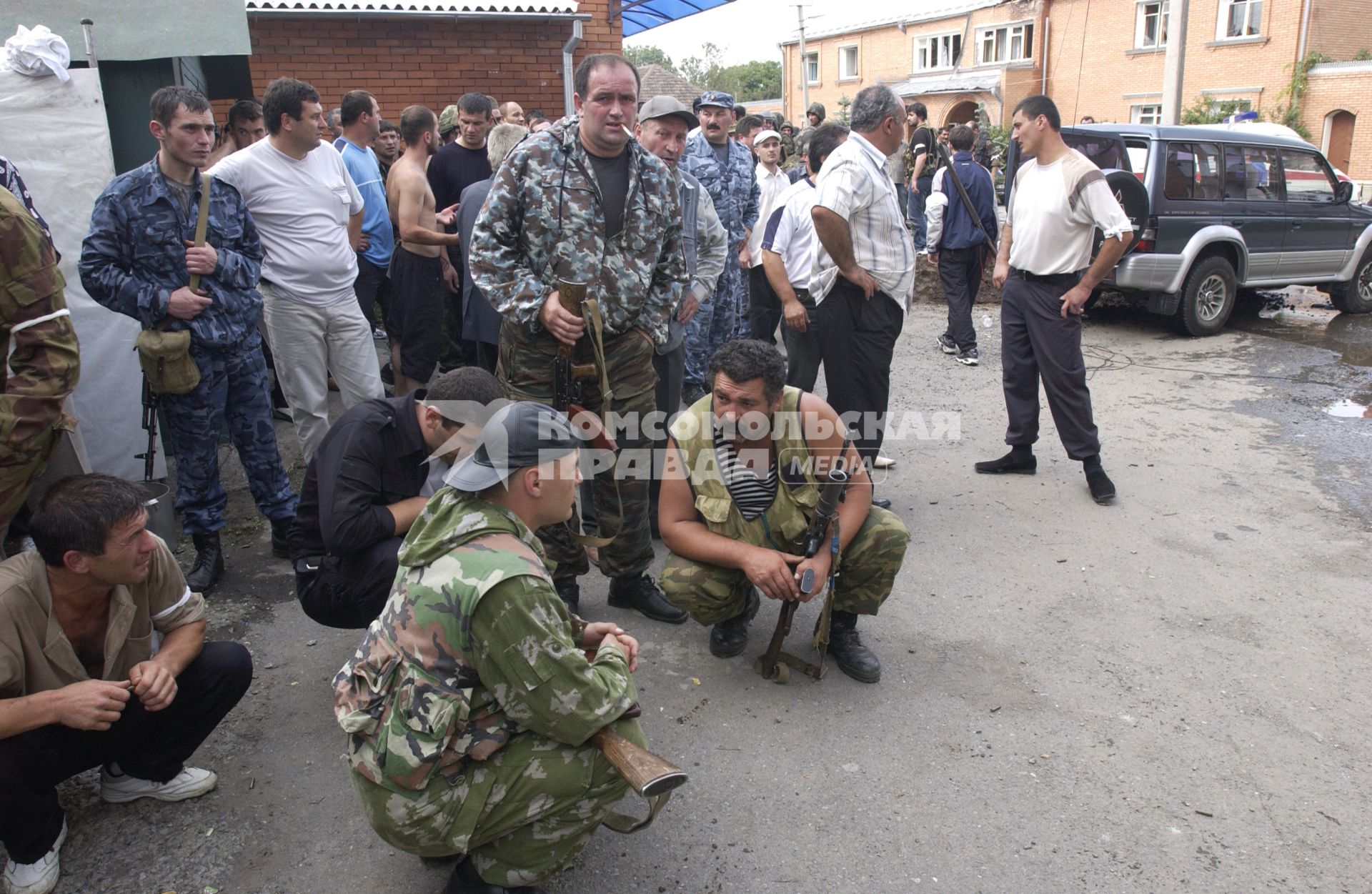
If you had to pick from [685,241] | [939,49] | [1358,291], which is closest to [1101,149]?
[1358,291]

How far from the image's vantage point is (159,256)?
147 inches

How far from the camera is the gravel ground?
2428 mm

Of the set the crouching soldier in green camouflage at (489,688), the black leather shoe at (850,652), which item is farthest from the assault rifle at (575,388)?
the crouching soldier in green camouflage at (489,688)

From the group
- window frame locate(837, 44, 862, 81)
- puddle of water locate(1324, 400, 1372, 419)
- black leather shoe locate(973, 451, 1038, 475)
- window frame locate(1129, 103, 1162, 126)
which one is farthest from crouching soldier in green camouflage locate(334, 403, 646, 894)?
window frame locate(837, 44, 862, 81)

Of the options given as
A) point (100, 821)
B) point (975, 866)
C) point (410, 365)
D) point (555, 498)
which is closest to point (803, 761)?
point (975, 866)

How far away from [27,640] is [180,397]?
1.70 metres

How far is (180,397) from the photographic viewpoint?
3783mm

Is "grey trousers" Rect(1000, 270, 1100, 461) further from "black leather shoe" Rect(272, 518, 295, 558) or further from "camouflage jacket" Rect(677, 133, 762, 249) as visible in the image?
"black leather shoe" Rect(272, 518, 295, 558)

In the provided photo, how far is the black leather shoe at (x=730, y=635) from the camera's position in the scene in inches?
135

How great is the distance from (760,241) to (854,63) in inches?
1586

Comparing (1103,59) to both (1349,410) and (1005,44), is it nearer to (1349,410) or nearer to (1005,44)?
(1005,44)

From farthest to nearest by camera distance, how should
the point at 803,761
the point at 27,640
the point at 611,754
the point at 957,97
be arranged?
1. the point at 957,97
2. the point at 803,761
3. the point at 27,640
4. the point at 611,754

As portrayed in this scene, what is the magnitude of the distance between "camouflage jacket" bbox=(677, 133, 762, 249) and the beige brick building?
2340 centimetres

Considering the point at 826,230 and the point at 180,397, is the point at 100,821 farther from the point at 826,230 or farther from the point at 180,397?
the point at 826,230
